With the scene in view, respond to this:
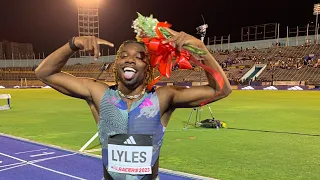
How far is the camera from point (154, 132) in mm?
2457

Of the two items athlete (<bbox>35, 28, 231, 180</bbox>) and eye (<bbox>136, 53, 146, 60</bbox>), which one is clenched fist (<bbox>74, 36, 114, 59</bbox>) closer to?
athlete (<bbox>35, 28, 231, 180</bbox>)

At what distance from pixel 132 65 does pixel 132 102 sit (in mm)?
287

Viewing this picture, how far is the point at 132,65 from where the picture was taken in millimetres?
2387

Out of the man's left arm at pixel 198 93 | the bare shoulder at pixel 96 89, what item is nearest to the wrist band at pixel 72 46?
the bare shoulder at pixel 96 89

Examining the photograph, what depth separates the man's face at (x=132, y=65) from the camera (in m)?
2.38

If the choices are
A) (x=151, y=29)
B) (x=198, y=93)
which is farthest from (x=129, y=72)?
(x=198, y=93)

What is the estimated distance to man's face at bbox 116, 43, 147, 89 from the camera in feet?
7.80

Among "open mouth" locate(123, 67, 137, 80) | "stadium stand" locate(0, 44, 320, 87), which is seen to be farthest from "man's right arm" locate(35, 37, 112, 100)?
"stadium stand" locate(0, 44, 320, 87)

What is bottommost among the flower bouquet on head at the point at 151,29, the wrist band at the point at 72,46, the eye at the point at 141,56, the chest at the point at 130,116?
the chest at the point at 130,116

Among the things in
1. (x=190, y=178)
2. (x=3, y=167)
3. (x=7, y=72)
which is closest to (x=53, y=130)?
(x=3, y=167)

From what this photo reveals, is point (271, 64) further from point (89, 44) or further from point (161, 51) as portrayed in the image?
point (89, 44)

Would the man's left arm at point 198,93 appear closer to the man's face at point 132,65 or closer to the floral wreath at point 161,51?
the floral wreath at point 161,51

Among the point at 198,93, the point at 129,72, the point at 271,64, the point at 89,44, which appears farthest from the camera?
the point at 271,64

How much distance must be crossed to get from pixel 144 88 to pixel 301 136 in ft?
28.4
